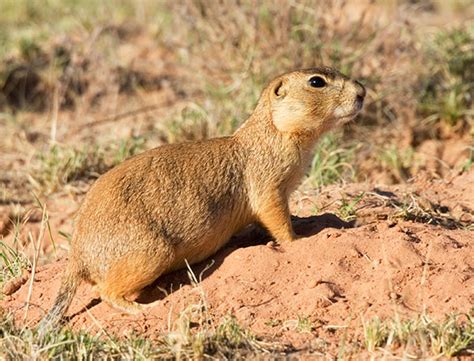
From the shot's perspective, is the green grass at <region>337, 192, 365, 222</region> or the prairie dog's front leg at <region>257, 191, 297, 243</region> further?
the green grass at <region>337, 192, 365, 222</region>

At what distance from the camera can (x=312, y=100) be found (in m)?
5.48

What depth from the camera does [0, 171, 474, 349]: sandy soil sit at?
15.1 feet

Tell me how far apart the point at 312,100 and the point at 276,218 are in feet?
2.59

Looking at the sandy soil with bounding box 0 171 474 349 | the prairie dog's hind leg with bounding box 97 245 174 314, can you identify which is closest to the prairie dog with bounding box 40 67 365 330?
the prairie dog's hind leg with bounding box 97 245 174 314

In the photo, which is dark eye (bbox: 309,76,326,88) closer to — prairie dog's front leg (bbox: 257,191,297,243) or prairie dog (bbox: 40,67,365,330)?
prairie dog (bbox: 40,67,365,330)

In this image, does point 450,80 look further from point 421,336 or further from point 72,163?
point 421,336

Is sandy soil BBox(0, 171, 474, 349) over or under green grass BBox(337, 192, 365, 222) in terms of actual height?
over

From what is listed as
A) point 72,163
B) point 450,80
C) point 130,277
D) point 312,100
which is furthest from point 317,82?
point 450,80

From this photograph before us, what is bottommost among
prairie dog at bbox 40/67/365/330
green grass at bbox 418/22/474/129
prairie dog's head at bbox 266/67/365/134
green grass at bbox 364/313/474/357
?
green grass at bbox 418/22/474/129

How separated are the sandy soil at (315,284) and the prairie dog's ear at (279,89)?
0.83 meters

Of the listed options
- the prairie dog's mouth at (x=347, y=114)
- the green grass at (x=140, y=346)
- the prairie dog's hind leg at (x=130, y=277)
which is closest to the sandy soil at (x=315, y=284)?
the prairie dog's hind leg at (x=130, y=277)

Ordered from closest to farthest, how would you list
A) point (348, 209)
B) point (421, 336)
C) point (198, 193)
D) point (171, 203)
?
point (421, 336) → point (171, 203) → point (198, 193) → point (348, 209)

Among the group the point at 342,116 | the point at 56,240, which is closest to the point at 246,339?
the point at 342,116

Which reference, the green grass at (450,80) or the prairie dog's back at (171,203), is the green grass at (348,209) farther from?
the green grass at (450,80)
